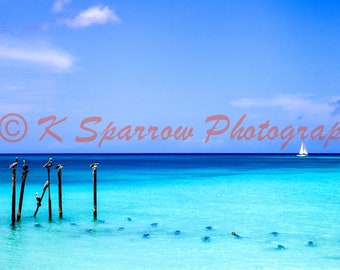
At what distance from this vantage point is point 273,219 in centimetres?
2108

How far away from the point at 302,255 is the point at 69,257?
6629 millimetres

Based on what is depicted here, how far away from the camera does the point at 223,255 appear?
14.4 meters

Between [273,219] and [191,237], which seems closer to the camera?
[191,237]

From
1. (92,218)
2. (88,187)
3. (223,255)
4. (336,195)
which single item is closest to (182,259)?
(223,255)

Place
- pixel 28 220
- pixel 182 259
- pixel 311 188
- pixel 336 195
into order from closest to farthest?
pixel 182 259, pixel 28 220, pixel 336 195, pixel 311 188

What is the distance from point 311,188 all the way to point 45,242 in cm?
2418

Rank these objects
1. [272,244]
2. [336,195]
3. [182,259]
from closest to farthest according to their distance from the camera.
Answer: [182,259]
[272,244]
[336,195]

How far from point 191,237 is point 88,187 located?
20406 mm

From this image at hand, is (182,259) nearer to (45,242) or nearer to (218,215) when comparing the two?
(45,242)

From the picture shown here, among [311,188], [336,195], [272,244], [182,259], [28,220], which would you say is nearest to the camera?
[182,259]

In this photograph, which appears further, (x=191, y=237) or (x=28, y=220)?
(x=28, y=220)

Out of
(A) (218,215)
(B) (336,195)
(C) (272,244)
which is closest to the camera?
(C) (272,244)

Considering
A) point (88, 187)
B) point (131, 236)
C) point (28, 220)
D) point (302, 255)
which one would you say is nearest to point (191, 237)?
point (131, 236)

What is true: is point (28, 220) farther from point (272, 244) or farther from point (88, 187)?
point (88, 187)
